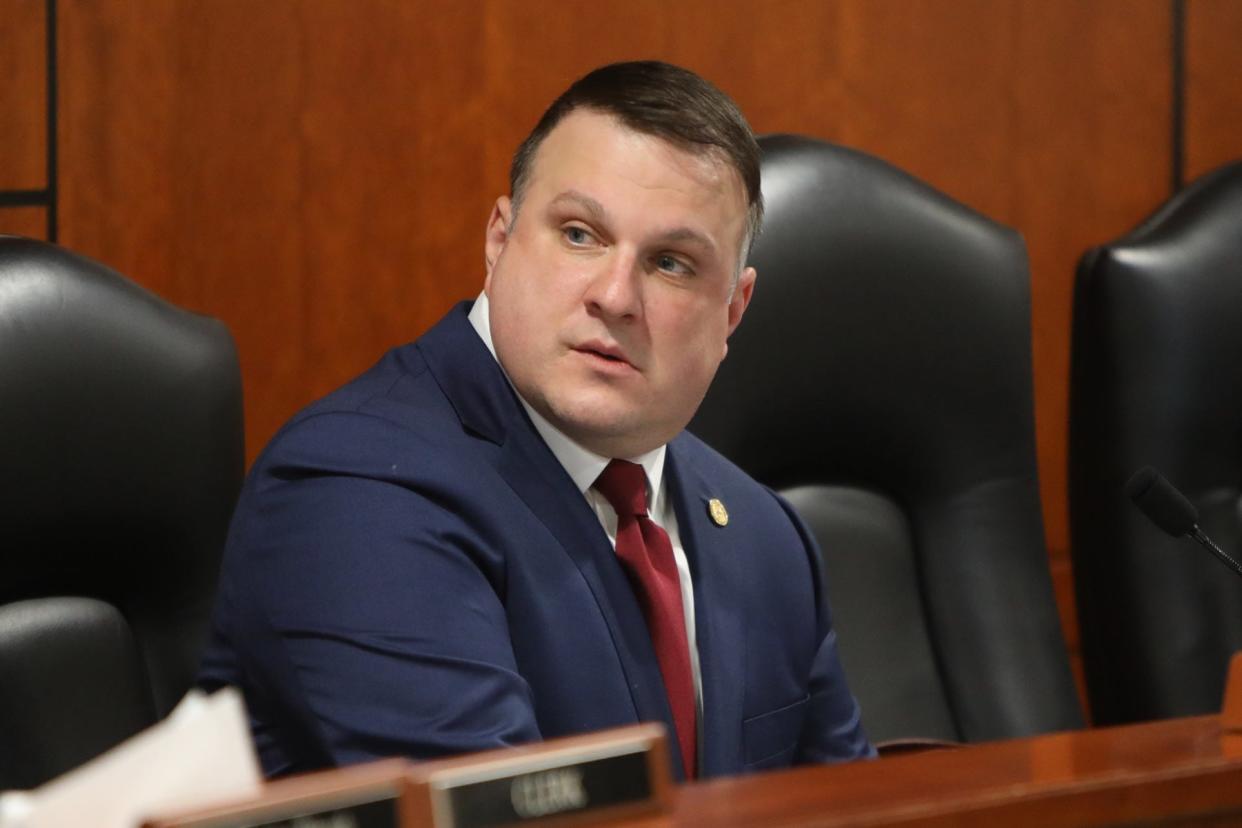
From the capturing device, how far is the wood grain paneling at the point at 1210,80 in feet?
8.22

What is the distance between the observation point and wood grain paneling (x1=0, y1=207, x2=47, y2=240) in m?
1.85

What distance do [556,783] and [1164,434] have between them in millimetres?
1486

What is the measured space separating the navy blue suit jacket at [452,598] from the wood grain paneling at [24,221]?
60 centimetres

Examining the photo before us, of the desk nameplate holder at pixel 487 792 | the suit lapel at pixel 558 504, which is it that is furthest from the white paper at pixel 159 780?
the suit lapel at pixel 558 504

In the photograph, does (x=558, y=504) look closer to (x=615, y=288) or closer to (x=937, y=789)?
(x=615, y=288)

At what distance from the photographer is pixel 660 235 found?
1.45 metres

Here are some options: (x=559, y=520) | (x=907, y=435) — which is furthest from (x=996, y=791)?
(x=907, y=435)

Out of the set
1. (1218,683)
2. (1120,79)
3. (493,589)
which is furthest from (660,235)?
(1120,79)

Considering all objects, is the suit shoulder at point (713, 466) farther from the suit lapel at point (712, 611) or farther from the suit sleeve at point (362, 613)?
the suit sleeve at point (362, 613)

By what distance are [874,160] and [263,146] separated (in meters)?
0.72

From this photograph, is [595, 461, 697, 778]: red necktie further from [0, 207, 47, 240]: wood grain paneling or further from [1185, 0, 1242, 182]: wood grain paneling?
A: [1185, 0, 1242, 182]: wood grain paneling

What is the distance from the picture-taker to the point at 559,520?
1.40 m

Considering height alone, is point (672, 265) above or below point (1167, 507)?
above

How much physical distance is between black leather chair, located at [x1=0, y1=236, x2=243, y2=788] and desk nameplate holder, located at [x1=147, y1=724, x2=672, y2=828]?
2.69 feet
